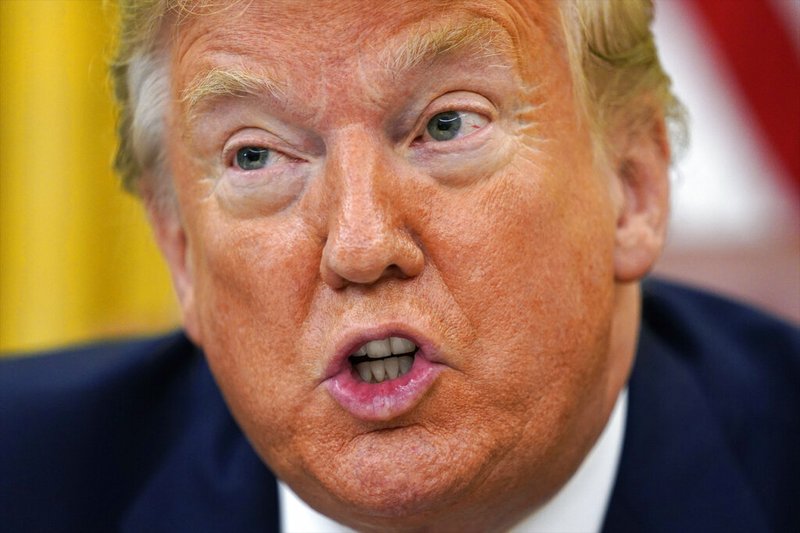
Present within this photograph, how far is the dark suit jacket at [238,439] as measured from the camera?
181 cm

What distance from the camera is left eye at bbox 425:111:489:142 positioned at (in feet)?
4.77

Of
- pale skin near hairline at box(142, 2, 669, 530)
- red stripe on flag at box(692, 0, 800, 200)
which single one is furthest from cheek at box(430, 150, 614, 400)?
red stripe on flag at box(692, 0, 800, 200)

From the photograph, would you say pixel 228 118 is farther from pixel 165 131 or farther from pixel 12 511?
pixel 12 511

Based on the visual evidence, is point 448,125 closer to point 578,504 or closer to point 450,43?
point 450,43

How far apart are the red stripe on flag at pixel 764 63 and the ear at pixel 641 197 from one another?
5.82 ft

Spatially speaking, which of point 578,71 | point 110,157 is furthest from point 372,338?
point 110,157

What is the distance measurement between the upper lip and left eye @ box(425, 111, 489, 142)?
27 centimetres

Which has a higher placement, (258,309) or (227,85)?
(227,85)

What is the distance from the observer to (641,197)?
1.69 meters

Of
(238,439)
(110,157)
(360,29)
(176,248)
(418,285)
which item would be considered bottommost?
(238,439)

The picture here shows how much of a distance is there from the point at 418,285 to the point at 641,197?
485mm

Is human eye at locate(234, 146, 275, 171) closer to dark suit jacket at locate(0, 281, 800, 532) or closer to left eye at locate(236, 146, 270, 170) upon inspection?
left eye at locate(236, 146, 270, 170)

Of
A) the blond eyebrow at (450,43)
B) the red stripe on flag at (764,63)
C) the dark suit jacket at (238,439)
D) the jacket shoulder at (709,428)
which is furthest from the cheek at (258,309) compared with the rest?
the red stripe on flag at (764,63)

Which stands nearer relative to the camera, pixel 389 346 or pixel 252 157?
pixel 389 346
